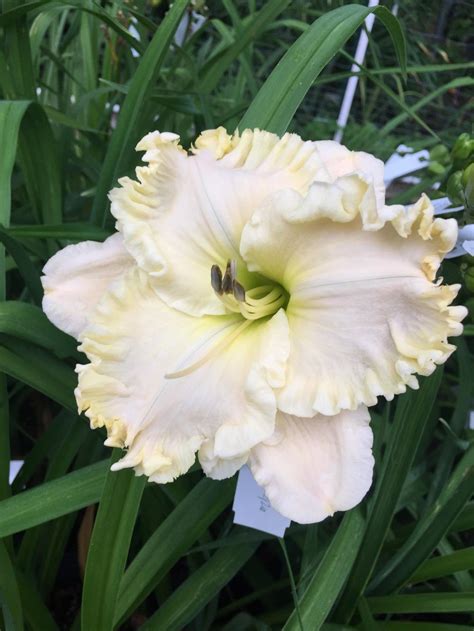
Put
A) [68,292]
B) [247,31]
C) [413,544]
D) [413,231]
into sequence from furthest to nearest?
[247,31] < [413,544] < [68,292] < [413,231]

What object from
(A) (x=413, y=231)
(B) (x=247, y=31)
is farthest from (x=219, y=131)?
(B) (x=247, y=31)

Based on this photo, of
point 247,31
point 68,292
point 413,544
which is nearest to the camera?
point 68,292

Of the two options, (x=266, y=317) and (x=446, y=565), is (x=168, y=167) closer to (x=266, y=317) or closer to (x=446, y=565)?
(x=266, y=317)

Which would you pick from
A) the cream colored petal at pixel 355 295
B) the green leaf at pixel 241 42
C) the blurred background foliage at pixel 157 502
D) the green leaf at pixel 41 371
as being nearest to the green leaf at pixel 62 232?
the blurred background foliage at pixel 157 502

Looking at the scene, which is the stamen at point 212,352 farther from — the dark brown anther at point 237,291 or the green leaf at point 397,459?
the green leaf at point 397,459

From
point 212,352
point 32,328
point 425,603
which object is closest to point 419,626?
point 425,603

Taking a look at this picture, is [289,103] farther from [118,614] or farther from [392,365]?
[118,614]
